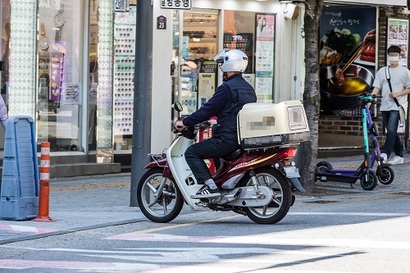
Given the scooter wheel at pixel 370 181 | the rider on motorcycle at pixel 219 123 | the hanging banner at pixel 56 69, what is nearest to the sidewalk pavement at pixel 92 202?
the scooter wheel at pixel 370 181

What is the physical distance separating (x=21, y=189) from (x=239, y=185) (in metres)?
2.51

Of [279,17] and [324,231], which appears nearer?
[324,231]

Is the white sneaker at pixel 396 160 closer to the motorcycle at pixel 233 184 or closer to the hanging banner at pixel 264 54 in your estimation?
the hanging banner at pixel 264 54

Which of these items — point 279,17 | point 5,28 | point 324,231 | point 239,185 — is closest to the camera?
point 324,231

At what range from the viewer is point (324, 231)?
1162 centimetres

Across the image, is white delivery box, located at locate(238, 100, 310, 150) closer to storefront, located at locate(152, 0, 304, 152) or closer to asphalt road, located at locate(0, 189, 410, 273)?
asphalt road, located at locate(0, 189, 410, 273)

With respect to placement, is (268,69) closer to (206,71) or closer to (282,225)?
(206,71)

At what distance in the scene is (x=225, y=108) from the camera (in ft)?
40.7

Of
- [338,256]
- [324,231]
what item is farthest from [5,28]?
[338,256]

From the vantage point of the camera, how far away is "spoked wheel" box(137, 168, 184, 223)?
12664 millimetres

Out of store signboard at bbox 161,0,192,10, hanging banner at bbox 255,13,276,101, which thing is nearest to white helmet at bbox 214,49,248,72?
store signboard at bbox 161,0,192,10

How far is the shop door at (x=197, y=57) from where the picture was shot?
1967 centimetres

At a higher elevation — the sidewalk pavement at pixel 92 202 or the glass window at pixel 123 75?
the glass window at pixel 123 75

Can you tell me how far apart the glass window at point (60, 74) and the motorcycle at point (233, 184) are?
5693 mm
